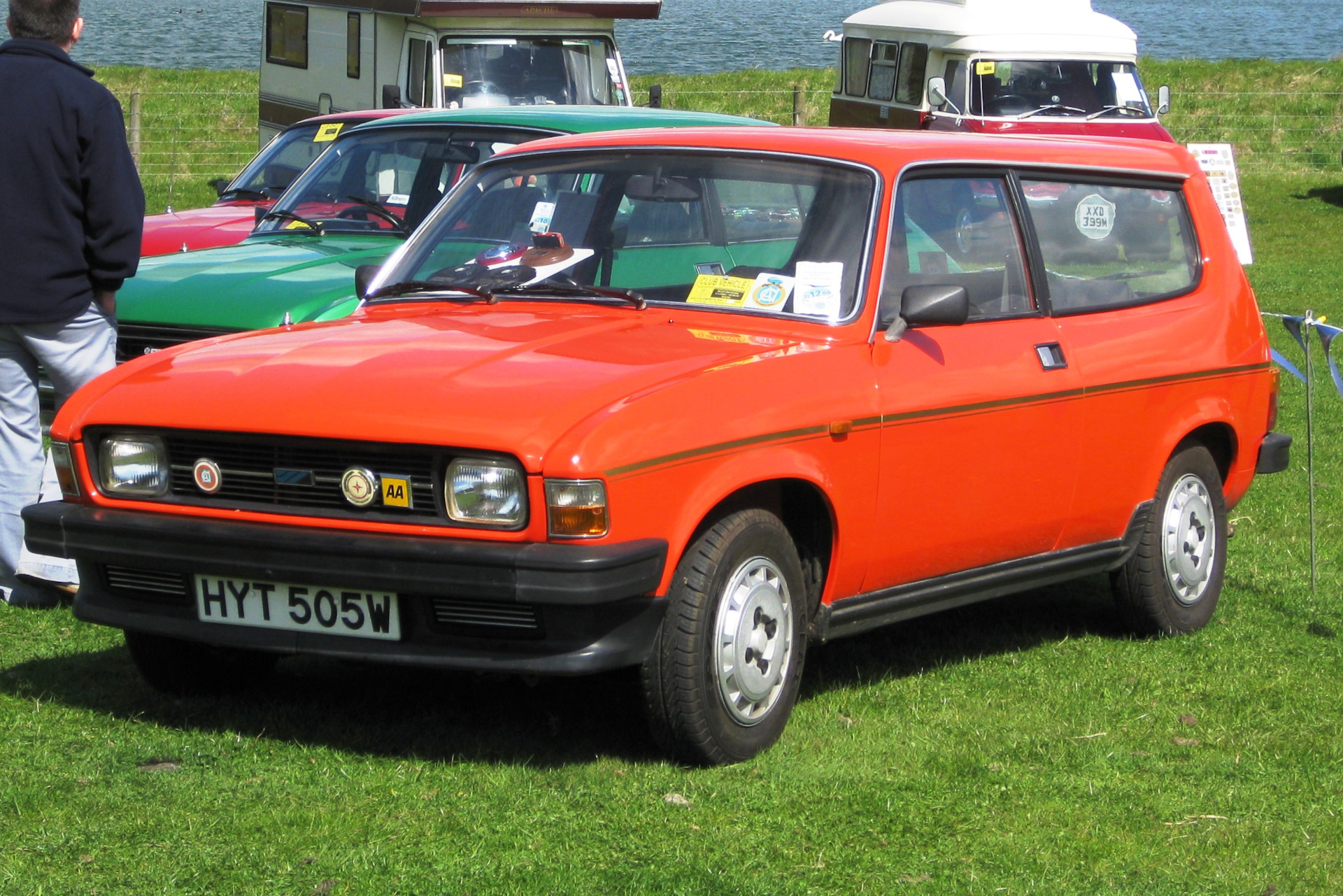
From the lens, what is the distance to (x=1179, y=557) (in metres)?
6.63

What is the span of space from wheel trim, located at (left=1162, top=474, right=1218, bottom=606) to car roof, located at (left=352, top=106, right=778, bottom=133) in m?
3.12

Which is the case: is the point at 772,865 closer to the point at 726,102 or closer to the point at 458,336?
the point at 458,336

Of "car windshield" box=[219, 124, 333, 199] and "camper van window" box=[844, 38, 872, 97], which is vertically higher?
"car windshield" box=[219, 124, 333, 199]

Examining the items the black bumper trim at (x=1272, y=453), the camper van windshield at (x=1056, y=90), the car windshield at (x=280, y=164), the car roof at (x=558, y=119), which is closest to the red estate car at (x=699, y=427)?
the black bumper trim at (x=1272, y=453)

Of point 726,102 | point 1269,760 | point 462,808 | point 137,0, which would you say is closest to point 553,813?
point 462,808

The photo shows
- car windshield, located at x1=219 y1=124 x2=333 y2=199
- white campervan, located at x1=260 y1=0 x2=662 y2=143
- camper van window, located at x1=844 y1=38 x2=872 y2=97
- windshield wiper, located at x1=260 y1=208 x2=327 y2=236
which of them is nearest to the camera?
windshield wiper, located at x1=260 y1=208 x2=327 y2=236

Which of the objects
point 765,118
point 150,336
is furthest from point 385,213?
point 765,118

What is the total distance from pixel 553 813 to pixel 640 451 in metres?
0.93

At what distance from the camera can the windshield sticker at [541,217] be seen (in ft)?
19.3

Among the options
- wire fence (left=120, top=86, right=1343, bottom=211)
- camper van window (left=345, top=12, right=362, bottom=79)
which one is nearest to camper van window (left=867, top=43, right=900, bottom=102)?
wire fence (left=120, top=86, right=1343, bottom=211)

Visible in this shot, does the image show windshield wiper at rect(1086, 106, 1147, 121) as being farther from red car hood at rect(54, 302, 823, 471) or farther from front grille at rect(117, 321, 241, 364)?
red car hood at rect(54, 302, 823, 471)

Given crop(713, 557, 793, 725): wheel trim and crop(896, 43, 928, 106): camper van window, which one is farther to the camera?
crop(896, 43, 928, 106): camper van window

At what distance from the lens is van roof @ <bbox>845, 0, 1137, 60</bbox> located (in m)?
19.7

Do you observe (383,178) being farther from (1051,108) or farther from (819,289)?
(1051,108)
